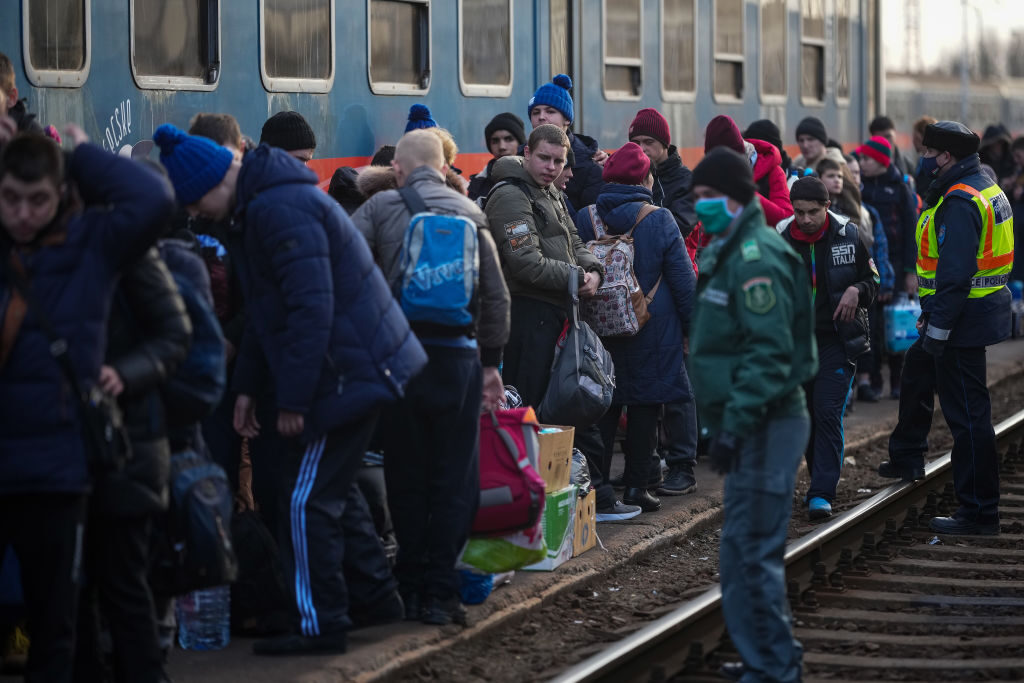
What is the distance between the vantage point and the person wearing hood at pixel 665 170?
9102 mm

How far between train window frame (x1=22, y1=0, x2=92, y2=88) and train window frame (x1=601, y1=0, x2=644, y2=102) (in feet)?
16.0

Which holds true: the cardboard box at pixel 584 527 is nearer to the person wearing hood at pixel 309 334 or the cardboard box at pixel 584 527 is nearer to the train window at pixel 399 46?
the person wearing hood at pixel 309 334

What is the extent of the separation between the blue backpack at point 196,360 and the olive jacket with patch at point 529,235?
256cm

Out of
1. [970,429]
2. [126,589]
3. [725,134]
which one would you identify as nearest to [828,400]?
[970,429]

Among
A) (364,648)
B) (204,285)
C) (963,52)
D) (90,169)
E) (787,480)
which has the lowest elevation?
(364,648)

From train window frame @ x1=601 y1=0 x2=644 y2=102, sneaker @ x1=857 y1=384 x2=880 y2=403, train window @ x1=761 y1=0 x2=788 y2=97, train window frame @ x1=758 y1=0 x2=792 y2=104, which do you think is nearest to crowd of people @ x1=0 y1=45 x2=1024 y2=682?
train window frame @ x1=601 y1=0 x2=644 y2=102

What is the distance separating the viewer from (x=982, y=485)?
808cm

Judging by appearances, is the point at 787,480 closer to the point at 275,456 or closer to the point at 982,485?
the point at 275,456

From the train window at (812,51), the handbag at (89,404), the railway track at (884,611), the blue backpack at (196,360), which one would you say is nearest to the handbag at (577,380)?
the railway track at (884,611)

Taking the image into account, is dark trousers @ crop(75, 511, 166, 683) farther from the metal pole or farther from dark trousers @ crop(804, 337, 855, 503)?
the metal pole

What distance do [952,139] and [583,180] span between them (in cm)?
205

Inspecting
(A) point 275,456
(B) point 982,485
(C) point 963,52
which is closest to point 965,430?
(B) point 982,485

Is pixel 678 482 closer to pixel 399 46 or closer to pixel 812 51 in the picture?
pixel 399 46

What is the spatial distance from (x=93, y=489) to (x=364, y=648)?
58.4 inches
